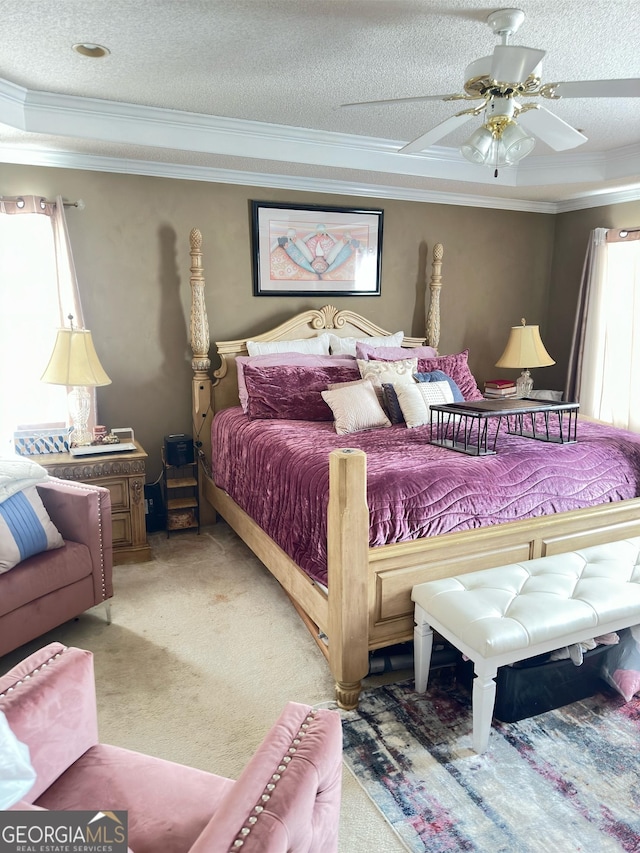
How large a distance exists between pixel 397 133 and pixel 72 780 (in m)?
3.74

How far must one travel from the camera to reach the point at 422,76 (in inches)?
110

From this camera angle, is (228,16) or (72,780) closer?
(72,780)

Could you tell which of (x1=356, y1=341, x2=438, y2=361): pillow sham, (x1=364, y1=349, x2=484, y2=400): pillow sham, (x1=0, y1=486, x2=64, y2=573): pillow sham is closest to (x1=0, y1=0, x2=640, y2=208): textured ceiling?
(x1=356, y1=341, x2=438, y2=361): pillow sham

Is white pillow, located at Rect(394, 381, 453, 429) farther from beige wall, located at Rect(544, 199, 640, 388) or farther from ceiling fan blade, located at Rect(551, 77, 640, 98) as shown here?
beige wall, located at Rect(544, 199, 640, 388)

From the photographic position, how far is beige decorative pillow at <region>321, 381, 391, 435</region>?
3.33m

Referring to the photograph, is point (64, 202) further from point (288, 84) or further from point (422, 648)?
point (422, 648)

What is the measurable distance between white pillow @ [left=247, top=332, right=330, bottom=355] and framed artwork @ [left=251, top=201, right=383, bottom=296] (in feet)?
1.29

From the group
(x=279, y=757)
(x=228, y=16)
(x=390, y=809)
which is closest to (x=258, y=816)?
(x=279, y=757)

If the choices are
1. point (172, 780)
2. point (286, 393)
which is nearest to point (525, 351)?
point (286, 393)

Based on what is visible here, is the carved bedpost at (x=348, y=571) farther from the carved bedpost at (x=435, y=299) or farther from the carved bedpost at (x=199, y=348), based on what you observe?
the carved bedpost at (x=435, y=299)

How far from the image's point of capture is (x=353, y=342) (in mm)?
4297

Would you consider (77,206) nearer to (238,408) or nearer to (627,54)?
(238,408)

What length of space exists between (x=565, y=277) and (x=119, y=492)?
413 centimetres

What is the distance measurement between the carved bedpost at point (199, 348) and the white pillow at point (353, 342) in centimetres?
91
